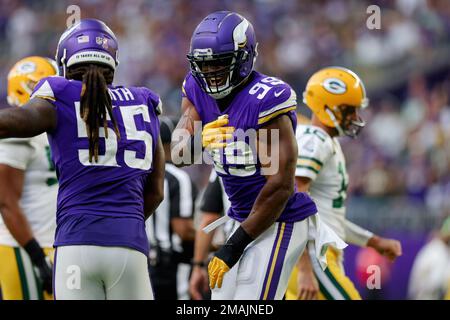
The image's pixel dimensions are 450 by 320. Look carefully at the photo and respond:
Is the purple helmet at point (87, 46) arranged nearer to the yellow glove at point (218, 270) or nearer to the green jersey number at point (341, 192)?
the yellow glove at point (218, 270)

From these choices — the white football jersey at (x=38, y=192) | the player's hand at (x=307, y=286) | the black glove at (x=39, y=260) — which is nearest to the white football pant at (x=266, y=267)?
the player's hand at (x=307, y=286)

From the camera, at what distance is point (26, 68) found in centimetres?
683

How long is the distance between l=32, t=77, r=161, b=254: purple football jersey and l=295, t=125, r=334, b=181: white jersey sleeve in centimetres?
161

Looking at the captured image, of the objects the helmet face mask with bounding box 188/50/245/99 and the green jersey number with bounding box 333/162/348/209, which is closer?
the helmet face mask with bounding box 188/50/245/99

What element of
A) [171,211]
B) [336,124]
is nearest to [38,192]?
[171,211]

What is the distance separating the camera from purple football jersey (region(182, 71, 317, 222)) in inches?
194

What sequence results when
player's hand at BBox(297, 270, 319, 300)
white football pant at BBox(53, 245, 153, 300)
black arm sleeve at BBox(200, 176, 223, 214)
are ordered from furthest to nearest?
1. black arm sleeve at BBox(200, 176, 223, 214)
2. player's hand at BBox(297, 270, 319, 300)
3. white football pant at BBox(53, 245, 153, 300)

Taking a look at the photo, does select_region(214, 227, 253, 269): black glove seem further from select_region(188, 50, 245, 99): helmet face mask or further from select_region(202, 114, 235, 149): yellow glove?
select_region(188, 50, 245, 99): helmet face mask

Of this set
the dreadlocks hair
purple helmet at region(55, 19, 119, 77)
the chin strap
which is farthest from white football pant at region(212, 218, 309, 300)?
the chin strap

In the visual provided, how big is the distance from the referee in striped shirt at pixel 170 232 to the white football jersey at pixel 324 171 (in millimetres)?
1472

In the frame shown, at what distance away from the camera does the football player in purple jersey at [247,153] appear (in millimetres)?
4922

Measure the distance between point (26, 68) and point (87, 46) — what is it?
2.21 m

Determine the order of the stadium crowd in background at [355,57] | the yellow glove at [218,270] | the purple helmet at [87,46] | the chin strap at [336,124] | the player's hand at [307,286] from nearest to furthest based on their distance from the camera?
the purple helmet at [87,46], the yellow glove at [218,270], the player's hand at [307,286], the chin strap at [336,124], the stadium crowd in background at [355,57]
